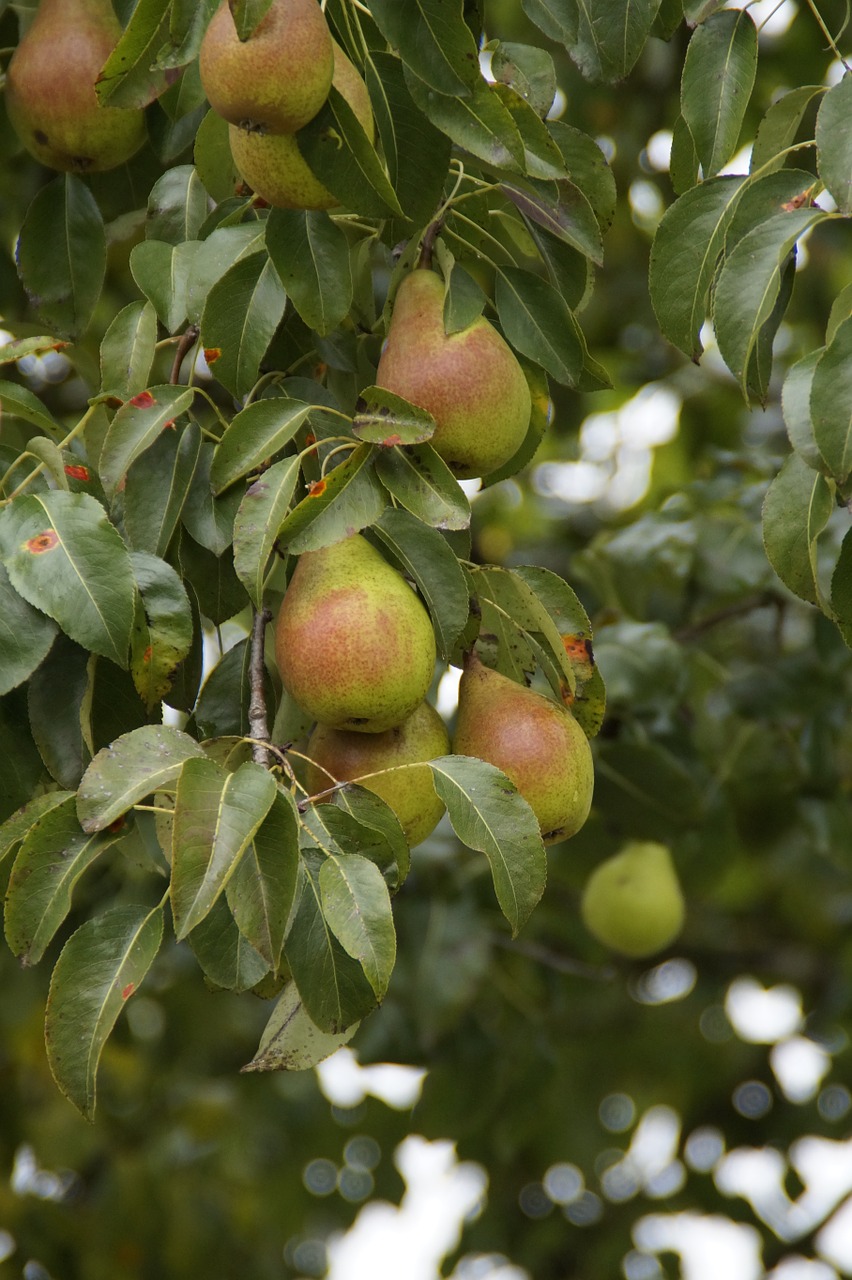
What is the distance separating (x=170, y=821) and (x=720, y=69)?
86cm

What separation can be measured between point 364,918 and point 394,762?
26 cm

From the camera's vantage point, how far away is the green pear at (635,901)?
260cm

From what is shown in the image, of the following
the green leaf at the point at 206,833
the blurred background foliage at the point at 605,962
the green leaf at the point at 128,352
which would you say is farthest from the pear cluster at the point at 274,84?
the blurred background foliage at the point at 605,962

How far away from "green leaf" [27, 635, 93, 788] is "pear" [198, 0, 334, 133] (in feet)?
1.57

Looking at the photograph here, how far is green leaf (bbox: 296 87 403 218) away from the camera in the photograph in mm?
1264

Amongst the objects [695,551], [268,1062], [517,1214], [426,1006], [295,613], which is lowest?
[517,1214]

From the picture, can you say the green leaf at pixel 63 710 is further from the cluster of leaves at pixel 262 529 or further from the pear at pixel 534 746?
the pear at pixel 534 746

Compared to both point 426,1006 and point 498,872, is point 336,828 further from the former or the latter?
point 426,1006

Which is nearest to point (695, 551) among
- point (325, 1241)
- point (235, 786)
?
point (235, 786)

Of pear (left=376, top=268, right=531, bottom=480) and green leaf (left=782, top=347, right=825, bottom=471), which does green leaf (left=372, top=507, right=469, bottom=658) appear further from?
green leaf (left=782, top=347, right=825, bottom=471)

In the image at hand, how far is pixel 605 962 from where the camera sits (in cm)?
353

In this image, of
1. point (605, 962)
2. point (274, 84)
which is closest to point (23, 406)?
point (274, 84)

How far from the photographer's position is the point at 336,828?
3.86 ft

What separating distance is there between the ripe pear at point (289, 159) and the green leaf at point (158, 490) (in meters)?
0.24
